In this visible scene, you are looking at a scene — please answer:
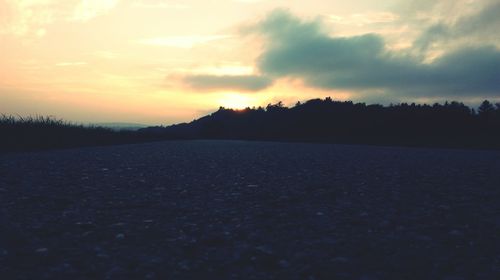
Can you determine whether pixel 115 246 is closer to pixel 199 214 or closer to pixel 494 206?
pixel 199 214

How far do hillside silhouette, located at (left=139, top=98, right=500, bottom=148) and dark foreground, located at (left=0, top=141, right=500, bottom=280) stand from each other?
21321 millimetres

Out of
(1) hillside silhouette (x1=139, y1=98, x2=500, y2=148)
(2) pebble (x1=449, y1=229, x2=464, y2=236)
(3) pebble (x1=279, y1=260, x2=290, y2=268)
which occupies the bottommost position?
(3) pebble (x1=279, y1=260, x2=290, y2=268)

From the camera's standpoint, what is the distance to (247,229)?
4023mm

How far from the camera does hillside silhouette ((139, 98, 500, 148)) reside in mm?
32938

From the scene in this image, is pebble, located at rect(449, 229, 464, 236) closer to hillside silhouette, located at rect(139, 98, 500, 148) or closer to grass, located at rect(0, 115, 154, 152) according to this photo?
grass, located at rect(0, 115, 154, 152)

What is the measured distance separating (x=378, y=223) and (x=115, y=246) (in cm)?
247

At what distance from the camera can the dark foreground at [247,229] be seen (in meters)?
2.96

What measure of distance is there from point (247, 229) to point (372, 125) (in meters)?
37.0

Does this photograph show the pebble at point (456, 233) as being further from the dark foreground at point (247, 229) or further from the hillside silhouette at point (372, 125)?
the hillside silhouette at point (372, 125)

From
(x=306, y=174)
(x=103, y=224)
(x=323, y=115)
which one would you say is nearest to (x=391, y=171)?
(x=306, y=174)

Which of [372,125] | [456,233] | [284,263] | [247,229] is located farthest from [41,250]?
[372,125]

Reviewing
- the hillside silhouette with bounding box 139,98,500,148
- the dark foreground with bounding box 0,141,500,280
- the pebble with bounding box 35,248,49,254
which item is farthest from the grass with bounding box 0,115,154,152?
the hillside silhouette with bounding box 139,98,500,148

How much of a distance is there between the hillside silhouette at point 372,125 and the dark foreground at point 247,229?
2132 centimetres

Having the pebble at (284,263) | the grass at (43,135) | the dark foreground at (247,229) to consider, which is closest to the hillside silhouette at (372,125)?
the grass at (43,135)
